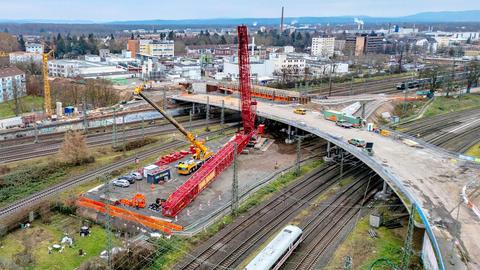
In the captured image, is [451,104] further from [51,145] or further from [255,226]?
[51,145]

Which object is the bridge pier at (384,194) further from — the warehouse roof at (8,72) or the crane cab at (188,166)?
the warehouse roof at (8,72)

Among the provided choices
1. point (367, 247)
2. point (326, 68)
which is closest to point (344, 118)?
point (367, 247)

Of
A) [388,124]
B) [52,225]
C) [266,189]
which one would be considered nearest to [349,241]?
[266,189]

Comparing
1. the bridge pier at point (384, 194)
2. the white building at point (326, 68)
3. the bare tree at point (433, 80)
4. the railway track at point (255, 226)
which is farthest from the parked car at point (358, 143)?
the white building at point (326, 68)

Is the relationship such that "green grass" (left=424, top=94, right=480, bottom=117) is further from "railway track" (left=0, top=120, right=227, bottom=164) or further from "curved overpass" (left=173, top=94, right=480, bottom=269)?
"railway track" (left=0, top=120, right=227, bottom=164)

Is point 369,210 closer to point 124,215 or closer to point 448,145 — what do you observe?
point 124,215

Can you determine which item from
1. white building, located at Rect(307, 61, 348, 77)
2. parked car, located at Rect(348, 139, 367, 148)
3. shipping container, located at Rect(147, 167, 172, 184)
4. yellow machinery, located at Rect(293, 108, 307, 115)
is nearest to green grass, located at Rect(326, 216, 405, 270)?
Result: parked car, located at Rect(348, 139, 367, 148)
